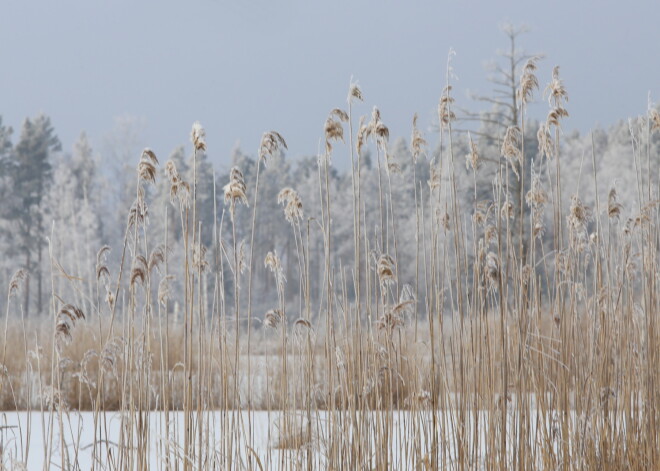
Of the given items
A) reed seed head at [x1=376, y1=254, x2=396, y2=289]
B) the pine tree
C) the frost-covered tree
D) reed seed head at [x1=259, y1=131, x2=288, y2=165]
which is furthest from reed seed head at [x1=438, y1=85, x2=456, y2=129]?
the pine tree

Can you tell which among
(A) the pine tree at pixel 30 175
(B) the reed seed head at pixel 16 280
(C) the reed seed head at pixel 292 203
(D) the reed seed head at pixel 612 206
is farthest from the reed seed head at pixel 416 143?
(A) the pine tree at pixel 30 175

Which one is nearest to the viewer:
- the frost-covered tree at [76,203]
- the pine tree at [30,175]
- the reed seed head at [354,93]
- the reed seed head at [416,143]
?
the reed seed head at [354,93]

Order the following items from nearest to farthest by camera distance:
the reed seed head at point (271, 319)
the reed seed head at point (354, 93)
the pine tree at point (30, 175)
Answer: the reed seed head at point (354, 93), the reed seed head at point (271, 319), the pine tree at point (30, 175)


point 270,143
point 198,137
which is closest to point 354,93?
point 270,143

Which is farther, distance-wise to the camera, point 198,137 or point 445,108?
point 445,108

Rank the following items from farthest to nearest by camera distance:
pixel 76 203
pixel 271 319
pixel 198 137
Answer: pixel 76 203
pixel 271 319
pixel 198 137

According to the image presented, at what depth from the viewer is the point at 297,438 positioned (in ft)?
6.21

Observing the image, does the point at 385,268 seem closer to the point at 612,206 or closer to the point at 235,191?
the point at 235,191

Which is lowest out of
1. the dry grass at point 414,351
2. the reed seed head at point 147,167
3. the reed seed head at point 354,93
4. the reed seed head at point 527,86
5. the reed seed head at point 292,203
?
the dry grass at point 414,351

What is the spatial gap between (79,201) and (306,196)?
10942 mm

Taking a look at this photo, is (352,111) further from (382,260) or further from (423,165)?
(423,165)

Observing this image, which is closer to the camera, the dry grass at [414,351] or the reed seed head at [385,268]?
the dry grass at [414,351]

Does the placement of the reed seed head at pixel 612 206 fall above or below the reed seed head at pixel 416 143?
→ below

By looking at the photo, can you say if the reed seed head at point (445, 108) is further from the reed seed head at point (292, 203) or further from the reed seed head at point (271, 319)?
the reed seed head at point (271, 319)
